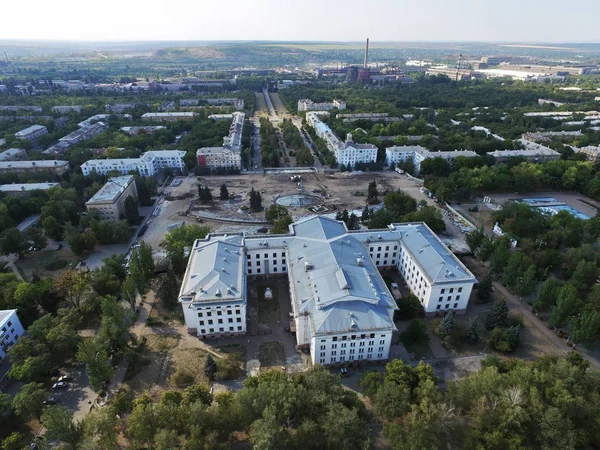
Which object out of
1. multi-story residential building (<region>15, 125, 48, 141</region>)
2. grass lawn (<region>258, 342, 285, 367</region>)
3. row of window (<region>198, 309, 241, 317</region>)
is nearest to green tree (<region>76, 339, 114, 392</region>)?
row of window (<region>198, 309, 241, 317</region>)

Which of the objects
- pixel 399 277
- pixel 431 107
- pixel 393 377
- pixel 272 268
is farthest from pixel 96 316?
pixel 431 107

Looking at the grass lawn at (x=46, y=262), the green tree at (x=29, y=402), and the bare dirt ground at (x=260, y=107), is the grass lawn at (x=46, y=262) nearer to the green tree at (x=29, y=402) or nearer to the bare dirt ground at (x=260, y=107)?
the green tree at (x=29, y=402)

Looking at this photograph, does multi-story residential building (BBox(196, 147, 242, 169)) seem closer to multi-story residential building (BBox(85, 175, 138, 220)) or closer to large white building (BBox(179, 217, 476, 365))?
multi-story residential building (BBox(85, 175, 138, 220))

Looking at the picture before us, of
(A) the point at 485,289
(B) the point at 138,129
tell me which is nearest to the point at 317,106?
(B) the point at 138,129

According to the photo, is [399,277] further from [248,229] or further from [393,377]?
[248,229]

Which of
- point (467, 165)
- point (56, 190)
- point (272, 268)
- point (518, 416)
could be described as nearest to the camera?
point (518, 416)
